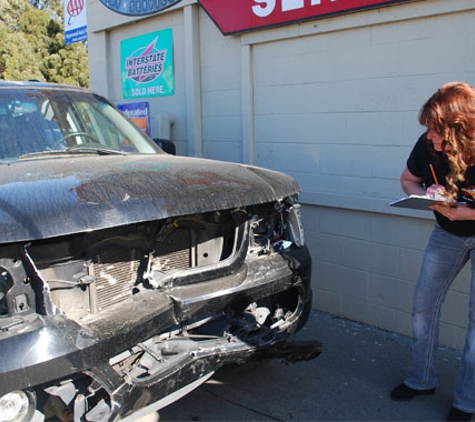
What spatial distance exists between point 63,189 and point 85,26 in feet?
21.1

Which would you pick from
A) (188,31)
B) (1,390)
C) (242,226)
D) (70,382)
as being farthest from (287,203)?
(188,31)

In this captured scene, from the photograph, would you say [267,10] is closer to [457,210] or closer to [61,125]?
[61,125]

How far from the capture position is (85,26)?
26.9 ft

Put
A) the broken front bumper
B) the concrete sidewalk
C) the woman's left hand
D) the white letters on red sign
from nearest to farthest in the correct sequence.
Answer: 1. the broken front bumper
2. the woman's left hand
3. the concrete sidewalk
4. the white letters on red sign

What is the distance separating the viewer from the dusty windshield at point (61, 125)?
11.6 feet

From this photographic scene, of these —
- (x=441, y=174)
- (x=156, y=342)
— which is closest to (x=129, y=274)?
(x=156, y=342)

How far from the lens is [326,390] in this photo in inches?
145

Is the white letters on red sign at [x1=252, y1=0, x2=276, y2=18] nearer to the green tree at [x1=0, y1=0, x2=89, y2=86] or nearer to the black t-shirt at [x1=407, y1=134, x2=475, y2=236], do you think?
the black t-shirt at [x1=407, y1=134, x2=475, y2=236]

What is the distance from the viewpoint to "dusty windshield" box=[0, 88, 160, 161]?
354cm

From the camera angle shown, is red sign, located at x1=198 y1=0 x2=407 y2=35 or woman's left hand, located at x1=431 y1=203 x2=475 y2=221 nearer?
woman's left hand, located at x1=431 y1=203 x2=475 y2=221

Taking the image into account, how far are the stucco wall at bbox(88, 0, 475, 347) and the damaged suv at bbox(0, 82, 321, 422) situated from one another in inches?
57.7

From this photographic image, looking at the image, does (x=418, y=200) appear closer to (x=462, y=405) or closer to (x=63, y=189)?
(x=462, y=405)

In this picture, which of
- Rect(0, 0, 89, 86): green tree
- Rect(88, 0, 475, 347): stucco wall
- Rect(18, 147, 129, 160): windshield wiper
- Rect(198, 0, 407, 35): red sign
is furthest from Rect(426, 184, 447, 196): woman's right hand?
Rect(0, 0, 89, 86): green tree

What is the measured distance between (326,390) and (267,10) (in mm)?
3488
